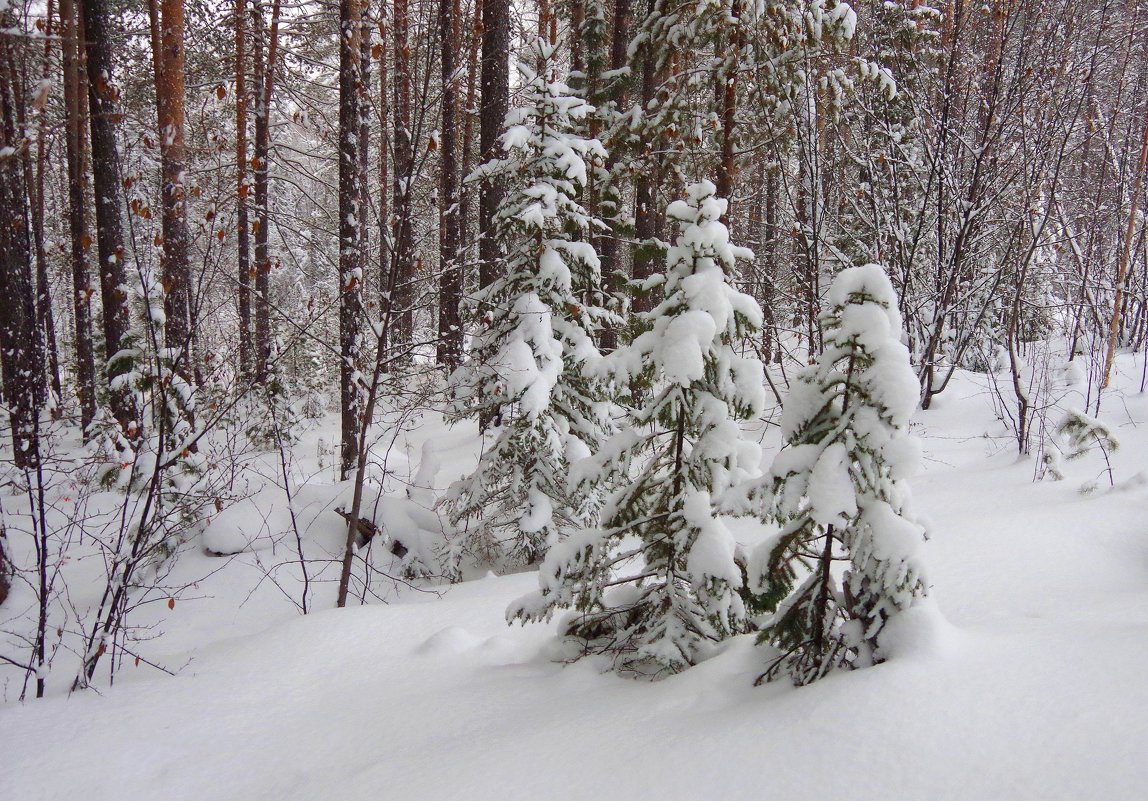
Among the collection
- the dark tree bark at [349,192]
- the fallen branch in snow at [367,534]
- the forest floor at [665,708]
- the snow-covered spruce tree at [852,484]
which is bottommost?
the fallen branch in snow at [367,534]

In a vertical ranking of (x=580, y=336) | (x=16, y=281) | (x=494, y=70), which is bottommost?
(x=580, y=336)

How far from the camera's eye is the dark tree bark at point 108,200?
22.5ft

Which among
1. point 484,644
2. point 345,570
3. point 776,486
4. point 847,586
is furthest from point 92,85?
point 847,586

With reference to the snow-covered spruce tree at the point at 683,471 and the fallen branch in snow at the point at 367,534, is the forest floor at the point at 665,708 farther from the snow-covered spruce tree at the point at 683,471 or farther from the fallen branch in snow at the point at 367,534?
the fallen branch in snow at the point at 367,534

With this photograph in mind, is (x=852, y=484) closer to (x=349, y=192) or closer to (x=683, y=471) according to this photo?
(x=683, y=471)

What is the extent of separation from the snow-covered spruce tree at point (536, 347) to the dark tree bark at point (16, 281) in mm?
3786

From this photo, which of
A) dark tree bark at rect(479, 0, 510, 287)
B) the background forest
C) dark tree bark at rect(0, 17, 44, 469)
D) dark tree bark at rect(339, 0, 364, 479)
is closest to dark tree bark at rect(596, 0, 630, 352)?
the background forest

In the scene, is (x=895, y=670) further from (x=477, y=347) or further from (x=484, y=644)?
(x=477, y=347)

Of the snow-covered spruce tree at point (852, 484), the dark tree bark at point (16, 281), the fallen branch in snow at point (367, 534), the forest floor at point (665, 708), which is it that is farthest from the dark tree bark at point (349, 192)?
the snow-covered spruce tree at point (852, 484)

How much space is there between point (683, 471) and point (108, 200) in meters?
8.00

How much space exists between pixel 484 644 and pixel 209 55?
38.3 ft

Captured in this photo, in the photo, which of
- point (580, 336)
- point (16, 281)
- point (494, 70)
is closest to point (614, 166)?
point (494, 70)

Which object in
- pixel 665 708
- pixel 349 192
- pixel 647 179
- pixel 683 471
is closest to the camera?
pixel 665 708

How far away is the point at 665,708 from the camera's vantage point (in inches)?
115
